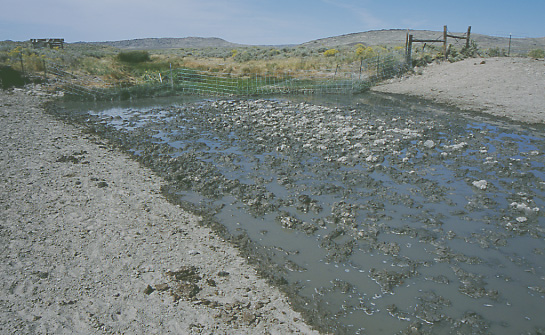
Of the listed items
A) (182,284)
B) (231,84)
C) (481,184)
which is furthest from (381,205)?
(231,84)

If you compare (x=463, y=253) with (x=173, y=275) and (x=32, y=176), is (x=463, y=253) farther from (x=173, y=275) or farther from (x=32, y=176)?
(x=32, y=176)

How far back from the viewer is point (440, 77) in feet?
78.2

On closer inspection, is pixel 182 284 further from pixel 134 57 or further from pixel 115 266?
pixel 134 57

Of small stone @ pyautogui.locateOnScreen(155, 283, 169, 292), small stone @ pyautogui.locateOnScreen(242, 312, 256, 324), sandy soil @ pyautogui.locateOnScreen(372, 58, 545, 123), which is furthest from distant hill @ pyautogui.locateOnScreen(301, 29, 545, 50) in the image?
small stone @ pyautogui.locateOnScreen(242, 312, 256, 324)

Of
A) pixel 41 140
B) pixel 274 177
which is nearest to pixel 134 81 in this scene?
pixel 41 140

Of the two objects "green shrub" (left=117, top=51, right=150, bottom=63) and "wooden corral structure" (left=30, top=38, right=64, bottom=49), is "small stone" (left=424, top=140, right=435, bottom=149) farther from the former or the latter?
"wooden corral structure" (left=30, top=38, right=64, bottom=49)

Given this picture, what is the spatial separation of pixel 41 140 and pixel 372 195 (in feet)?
35.2

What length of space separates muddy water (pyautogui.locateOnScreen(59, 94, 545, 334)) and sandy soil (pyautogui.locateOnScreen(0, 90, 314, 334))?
680 mm

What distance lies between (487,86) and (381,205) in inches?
645

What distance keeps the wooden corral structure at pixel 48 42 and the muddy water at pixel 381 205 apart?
141 ft

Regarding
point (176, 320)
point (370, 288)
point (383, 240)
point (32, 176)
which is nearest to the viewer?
point (176, 320)

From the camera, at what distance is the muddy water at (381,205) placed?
501cm

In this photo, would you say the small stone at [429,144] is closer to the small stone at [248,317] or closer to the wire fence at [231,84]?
the small stone at [248,317]

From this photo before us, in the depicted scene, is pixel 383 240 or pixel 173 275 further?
pixel 383 240
